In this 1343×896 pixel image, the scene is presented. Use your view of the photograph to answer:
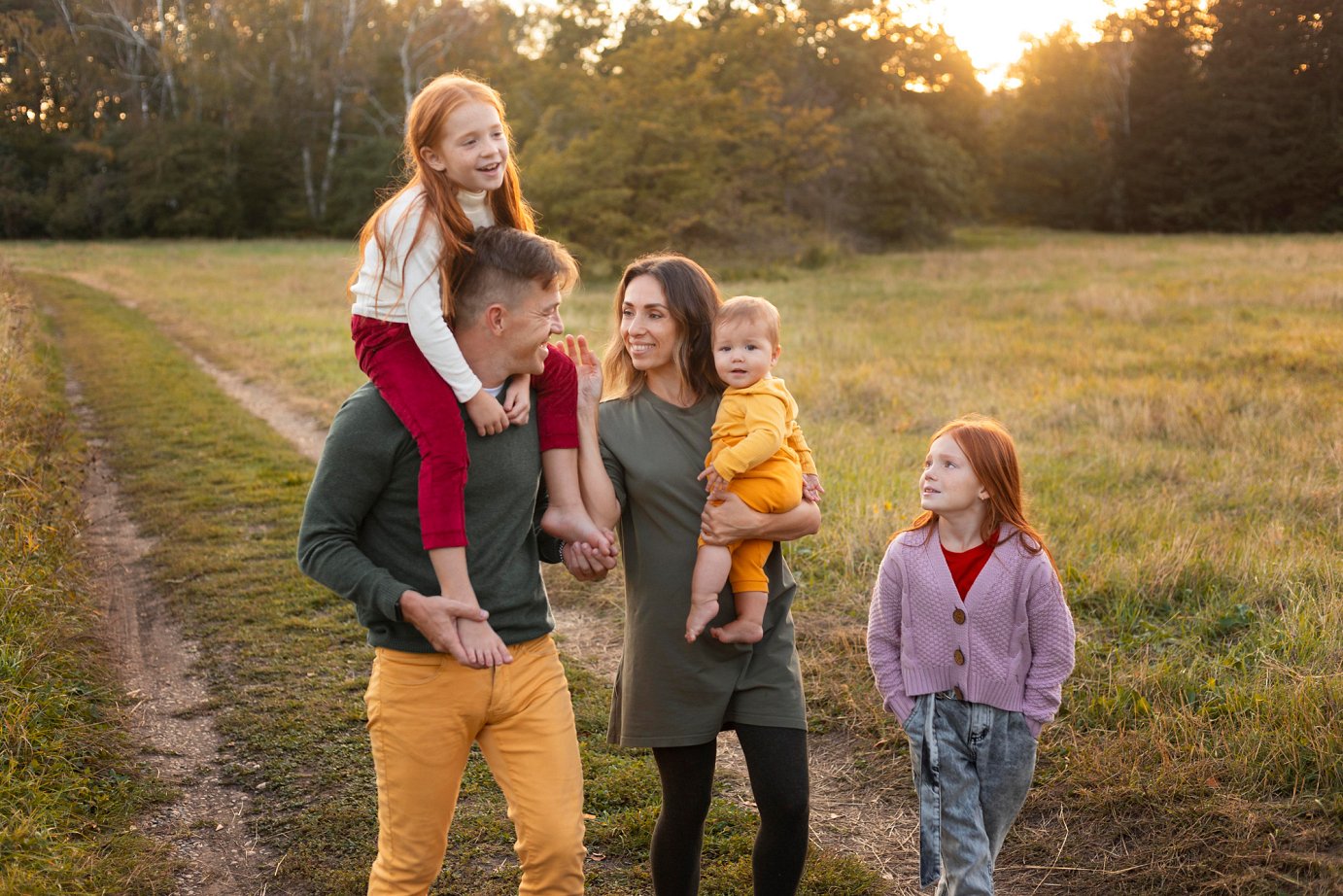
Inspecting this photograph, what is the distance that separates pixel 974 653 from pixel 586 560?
3.24ft

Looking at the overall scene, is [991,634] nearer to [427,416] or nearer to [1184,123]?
[427,416]

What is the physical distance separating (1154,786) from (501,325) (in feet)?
8.91

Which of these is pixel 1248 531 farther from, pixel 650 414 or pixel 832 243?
pixel 832 243

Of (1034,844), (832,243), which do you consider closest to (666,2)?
(832,243)

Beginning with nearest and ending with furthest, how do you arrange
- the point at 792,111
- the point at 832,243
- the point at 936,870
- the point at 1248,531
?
the point at 936,870
the point at 1248,531
the point at 832,243
the point at 792,111

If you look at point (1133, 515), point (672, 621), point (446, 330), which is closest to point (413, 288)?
point (446, 330)

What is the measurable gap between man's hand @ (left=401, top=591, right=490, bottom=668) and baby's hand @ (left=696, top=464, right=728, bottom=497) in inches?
25.3

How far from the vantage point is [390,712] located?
7.77 feet

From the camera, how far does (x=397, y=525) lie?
243cm

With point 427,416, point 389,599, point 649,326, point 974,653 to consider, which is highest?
point 649,326

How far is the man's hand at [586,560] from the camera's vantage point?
2.60 m

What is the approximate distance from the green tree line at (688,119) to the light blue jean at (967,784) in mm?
16116

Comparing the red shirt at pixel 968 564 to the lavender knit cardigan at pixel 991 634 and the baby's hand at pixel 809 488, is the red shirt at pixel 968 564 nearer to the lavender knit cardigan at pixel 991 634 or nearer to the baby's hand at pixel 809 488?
the lavender knit cardigan at pixel 991 634

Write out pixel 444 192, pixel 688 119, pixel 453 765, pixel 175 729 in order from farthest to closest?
pixel 688 119
pixel 175 729
pixel 444 192
pixel 453 765
